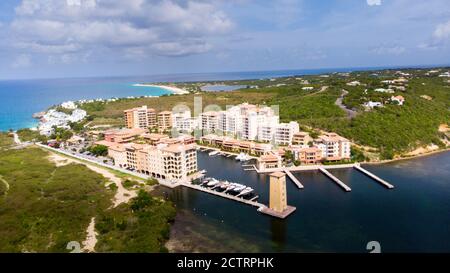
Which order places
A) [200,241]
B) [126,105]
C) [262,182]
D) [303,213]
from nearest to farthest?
[200,241] → [303,213] → [262,182] → [126,105]

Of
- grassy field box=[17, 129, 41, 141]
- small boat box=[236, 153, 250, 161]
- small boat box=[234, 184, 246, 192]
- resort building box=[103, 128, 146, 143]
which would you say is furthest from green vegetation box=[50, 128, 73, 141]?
small boat box=[234, 184, 246, 192]

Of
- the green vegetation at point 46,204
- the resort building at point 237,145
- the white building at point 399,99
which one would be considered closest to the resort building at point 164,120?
the resort building at point 237,145

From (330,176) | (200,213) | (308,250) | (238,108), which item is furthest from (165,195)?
(238,108)

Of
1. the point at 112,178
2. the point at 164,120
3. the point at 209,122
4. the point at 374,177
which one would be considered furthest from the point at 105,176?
the point at 374,177

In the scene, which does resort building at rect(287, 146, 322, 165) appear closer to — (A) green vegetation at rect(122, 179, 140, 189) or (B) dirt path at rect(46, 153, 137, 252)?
(A) green vegetation at rect(122, 179, 140, 189)

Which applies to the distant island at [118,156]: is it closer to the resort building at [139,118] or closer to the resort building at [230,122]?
the resort building at [139,118]

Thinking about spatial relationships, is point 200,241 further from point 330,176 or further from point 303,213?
point 330,176
